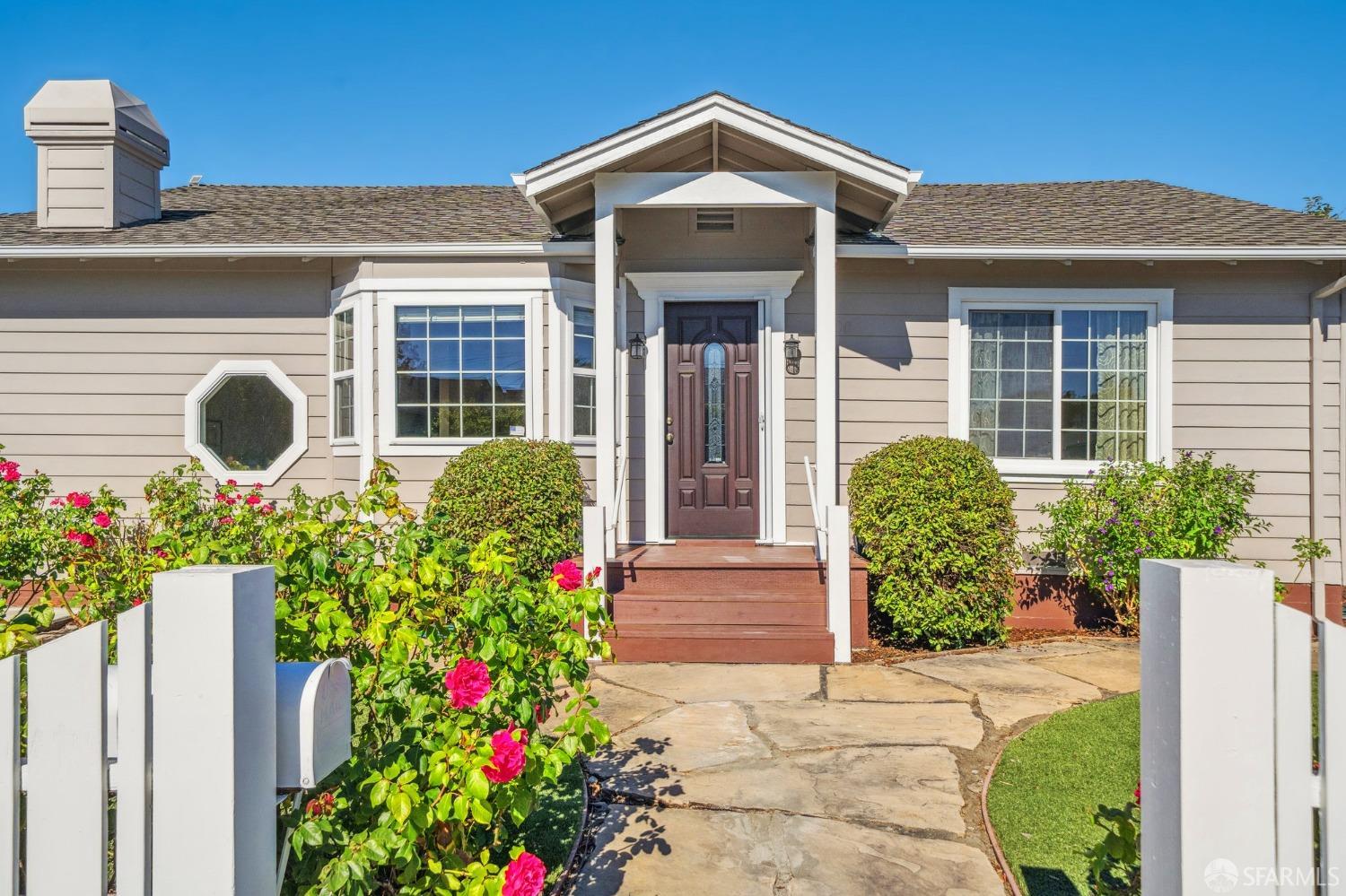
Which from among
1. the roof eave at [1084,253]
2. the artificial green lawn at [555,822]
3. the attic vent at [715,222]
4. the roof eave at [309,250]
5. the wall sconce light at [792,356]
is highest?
the attic vent at [715,222]

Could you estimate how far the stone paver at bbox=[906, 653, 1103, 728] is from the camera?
171 inches

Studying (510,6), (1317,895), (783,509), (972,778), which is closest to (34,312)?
(510,6)

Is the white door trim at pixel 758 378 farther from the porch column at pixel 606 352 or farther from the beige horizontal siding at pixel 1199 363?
the porch column at pixel 606 352

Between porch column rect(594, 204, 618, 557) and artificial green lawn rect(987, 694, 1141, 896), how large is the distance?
3286 millimetres

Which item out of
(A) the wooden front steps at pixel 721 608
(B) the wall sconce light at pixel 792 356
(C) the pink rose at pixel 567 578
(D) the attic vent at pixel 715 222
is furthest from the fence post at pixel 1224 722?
(D) the attic vent at pixel 715 222

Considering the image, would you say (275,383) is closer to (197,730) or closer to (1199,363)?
(197,730)

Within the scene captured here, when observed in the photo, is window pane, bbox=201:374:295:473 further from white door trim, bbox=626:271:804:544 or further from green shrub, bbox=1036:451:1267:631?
green shrub, bbox=1036:451:1267:631

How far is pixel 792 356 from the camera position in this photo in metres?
7.24

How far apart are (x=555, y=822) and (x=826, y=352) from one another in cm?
415

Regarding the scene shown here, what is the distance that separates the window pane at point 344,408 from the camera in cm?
738

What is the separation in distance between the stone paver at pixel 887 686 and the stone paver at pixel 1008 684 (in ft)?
0.44

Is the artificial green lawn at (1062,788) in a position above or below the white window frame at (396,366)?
below

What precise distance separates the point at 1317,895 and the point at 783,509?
6105 millimetres

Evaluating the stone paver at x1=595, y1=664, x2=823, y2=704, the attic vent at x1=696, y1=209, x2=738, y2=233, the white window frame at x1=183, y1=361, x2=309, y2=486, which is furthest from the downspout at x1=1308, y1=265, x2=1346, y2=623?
the white window frame at x1=183, y1=361, x2=309, y2=486
